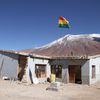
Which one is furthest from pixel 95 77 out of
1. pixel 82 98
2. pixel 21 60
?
pixel 82 98

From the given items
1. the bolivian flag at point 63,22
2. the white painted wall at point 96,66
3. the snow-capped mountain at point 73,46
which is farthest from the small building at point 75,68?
the snow-capped mountain at point 73,46

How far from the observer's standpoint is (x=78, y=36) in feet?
197

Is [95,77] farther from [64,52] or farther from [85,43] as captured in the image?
[85,43]

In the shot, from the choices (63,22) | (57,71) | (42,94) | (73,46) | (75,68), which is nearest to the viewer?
(42,94)

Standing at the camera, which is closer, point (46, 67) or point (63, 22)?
point (46, 67)

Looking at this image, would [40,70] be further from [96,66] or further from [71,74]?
[96,66]

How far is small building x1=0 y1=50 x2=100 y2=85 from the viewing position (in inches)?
996

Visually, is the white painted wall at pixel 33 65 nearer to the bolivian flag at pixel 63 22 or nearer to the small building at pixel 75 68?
the small building at pixel 75 68

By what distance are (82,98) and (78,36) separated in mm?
44347

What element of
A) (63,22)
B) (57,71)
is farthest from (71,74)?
(63,22)

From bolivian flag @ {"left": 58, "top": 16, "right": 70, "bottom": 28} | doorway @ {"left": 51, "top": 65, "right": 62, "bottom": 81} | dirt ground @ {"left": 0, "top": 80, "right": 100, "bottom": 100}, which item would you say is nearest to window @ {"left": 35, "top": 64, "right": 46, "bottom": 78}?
doorway @ {"left": 51, "top": 65, "right": 62, "bottom": 81}

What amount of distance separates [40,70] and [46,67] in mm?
1178

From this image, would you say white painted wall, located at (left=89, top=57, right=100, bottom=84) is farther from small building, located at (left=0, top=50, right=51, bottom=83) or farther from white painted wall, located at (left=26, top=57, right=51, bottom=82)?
small building, located at (left=0, top=50, right=51, bottom=83)

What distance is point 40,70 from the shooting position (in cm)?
2775
